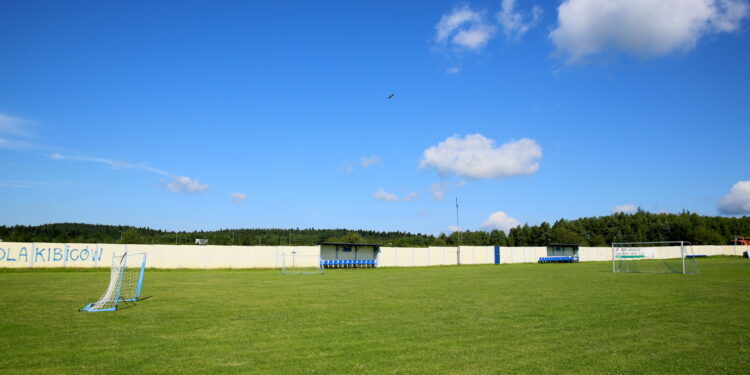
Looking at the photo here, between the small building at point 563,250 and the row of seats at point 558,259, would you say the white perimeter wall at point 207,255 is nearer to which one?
the row of seats at point 558,259

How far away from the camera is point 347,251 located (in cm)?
5147

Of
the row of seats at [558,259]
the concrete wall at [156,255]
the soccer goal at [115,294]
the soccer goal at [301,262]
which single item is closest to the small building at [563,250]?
the row of seats at [558,259]

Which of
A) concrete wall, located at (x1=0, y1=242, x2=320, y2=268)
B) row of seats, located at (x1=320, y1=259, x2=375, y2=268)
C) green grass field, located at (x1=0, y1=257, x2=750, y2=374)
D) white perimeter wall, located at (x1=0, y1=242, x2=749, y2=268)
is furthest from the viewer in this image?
row of seats, located at (x1=320, y1=259, x2=375, y2=268)

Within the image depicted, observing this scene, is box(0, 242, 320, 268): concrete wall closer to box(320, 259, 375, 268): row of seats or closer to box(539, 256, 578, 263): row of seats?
box(320, 259, 375, 268): row of seats

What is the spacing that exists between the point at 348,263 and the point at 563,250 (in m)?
38.8

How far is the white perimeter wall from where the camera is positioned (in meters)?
38.4

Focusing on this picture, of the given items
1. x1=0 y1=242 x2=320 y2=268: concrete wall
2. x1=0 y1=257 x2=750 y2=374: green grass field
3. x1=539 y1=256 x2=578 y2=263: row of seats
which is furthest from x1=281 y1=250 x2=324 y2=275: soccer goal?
x1=539 y1=256 x2=578 y2=263: row of seats

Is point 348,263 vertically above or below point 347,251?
below

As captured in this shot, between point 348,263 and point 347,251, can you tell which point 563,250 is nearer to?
point 347,251

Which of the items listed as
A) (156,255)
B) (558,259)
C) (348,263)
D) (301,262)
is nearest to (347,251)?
(348,263)

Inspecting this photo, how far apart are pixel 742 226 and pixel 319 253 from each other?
146096 millimetres

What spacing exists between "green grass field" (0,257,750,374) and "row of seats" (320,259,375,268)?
110ft

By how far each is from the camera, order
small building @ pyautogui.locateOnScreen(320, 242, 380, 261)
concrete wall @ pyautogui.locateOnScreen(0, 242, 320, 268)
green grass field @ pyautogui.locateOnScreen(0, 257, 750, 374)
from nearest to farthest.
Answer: green grass field @ pyautogui.locateOnScreen(0, 257, 750, 374), concrete wall @ pyautogui.locateOnScreen(0, 242, 320, 268), small building @ pyautogui.locateOnScreen(320, 242, 380, 261)

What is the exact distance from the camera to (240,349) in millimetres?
8500
